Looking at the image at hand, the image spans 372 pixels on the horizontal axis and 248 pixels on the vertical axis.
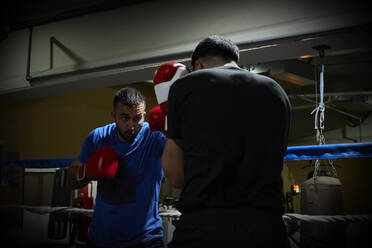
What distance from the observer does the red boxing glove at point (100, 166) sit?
6.07ft

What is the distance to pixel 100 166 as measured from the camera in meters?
1.84

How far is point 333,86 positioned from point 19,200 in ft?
16.5

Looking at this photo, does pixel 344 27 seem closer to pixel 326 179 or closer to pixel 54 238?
pixel 326 179

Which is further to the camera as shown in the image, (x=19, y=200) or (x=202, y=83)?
(x=19, y=200)

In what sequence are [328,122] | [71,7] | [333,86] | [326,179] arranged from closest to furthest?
[71,7] → [326,179] → [333,86] → [328,122]

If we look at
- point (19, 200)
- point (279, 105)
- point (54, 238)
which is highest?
point (279, 105)

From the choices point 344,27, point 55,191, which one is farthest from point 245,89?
point 55,191

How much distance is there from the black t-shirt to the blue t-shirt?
0.82 meters

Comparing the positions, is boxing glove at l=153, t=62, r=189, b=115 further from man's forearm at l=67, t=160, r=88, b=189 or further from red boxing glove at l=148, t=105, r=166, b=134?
man's forearm at l=67, t=160, r=88, b=189

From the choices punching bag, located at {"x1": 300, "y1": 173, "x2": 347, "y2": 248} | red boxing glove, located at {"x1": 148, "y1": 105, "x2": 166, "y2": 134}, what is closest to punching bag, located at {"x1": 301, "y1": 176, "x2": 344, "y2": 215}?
punching bag, located at {"x1": 300, "y1": 173, "x2": 347, "y2": 248}

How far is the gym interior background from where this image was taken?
8.80 ft

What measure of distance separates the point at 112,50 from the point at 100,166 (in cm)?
184

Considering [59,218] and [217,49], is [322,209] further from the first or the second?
[59,218]

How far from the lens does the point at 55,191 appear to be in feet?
18.7
